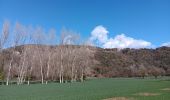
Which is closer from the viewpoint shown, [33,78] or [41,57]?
[41,57]

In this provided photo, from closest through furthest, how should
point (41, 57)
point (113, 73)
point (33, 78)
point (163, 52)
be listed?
point (41, 57), point (33, 78), point (113, 73), point (163, 52)

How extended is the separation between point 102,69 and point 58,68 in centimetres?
5304

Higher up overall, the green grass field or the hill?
the hill

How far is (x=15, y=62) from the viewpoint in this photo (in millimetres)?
87188

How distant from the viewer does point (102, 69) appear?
13950cm

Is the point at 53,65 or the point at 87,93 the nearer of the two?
the point at 87,93

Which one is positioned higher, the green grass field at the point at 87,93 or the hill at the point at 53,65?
the hill at the point at 53,65

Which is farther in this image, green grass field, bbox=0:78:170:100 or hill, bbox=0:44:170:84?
hill, bbox=0:44:170:84

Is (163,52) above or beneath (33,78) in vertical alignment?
above

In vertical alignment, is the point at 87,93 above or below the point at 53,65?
below

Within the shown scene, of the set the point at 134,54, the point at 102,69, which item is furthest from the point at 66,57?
the point at 134,54

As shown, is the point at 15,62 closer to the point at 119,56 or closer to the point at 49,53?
the point at 49,53

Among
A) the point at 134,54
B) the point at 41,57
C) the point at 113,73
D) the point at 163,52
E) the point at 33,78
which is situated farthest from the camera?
the point at 134,54

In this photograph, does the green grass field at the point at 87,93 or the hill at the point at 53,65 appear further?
the hill at the point at 53,65
